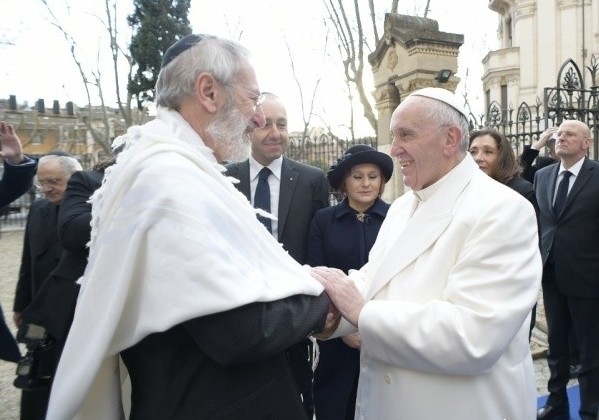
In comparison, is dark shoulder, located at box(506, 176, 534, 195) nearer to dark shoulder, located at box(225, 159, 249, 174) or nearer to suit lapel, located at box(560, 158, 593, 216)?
suit lapel, located at box(560, 158, 593, 216)

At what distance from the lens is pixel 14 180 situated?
317 centimetres

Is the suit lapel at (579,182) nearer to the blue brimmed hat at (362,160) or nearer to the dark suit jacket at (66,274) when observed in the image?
the blue brimmed hat at (362,160)

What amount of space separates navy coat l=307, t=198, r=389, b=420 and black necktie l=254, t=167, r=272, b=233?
365 millimetres

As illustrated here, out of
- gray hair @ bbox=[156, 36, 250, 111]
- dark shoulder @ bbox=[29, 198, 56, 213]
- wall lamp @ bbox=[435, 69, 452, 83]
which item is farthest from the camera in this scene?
wall lamp @ bbox=[435, 69, 452, 83]

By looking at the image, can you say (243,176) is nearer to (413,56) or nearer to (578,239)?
(578,239)

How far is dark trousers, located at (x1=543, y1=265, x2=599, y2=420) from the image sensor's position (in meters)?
3.63

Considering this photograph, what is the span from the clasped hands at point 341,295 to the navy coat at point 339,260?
106 cm

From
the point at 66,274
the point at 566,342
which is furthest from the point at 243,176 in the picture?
the point at 566,342

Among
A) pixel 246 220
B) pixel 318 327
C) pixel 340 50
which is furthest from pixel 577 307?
pixel 340 50

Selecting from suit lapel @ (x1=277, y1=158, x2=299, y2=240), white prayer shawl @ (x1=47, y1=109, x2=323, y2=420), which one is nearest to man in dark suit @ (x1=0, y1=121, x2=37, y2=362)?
suit lapel @ (x1=277, y1=158, x2=299, y2=240)

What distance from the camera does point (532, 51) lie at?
114 feet

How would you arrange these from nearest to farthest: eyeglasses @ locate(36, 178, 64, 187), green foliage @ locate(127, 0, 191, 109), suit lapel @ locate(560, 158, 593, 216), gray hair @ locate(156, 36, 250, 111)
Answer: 1. gray hair @ locate(156, 36, 250, 111)
2. eyeglasses @ locate(36, 178, 64, 187)
3. suit lapel @ locate(560, 158, 593, 216)
4. green foliage @ locate(127, 0, 191, 109)

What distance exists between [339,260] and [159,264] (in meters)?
2.00

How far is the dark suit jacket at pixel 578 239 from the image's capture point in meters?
3.89
